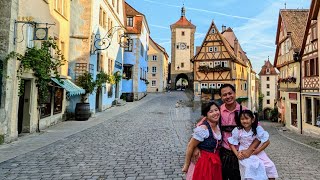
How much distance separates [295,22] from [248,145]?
902 inches

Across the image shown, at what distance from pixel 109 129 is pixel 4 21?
628cm

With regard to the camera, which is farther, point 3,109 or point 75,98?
point 75,98

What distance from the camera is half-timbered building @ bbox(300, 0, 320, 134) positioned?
56.6ft

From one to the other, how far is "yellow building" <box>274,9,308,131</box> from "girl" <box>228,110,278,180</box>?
18.9 meters

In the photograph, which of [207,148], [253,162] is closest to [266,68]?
[253,162]

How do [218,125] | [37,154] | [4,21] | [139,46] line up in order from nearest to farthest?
[218,125]
[37,154]
[4,21]
[139,46]

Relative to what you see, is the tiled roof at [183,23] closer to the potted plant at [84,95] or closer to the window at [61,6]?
the potted plant at [84,95]

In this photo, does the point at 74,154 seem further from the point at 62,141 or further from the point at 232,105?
the point at 232,105

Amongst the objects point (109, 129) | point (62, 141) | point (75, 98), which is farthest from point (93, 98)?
point (62, 141)

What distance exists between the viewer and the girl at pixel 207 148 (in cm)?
356

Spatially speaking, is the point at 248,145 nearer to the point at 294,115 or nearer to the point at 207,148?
the point at 207,148

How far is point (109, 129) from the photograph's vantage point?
42.9 ft

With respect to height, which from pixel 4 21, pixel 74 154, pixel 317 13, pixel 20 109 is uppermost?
pixel 317 13

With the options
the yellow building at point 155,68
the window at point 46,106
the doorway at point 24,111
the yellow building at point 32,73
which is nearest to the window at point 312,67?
the yellow building at point 32,73
